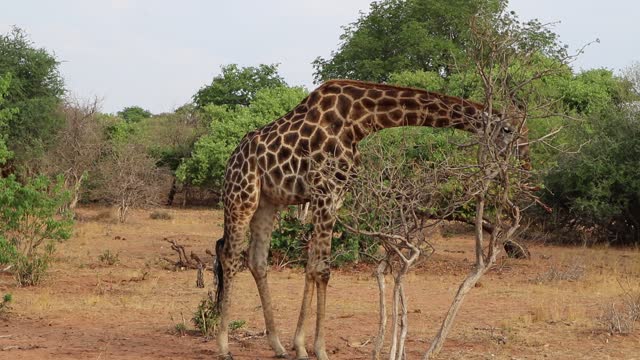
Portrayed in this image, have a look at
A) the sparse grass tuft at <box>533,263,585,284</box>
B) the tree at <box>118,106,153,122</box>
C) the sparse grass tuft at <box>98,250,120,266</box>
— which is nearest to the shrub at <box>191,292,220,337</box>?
the sparse grass tuft at <box>533,263,585,284</box>

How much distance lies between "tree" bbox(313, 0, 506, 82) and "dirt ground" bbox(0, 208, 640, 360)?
902 inches

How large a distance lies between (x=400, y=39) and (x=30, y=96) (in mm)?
18562

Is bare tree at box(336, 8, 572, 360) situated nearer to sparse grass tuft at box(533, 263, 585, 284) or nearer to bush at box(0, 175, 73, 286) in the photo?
→ bush at box(0, 175, 73, 286)

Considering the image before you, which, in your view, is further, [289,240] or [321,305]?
[289,240]

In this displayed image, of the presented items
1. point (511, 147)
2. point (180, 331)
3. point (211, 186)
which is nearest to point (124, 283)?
point (180, 331)

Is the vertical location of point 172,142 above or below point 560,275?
above

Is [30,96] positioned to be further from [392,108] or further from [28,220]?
[392,108]

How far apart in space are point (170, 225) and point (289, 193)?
60.9 feet

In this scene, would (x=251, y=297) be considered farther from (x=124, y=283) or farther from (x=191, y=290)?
(x=124, y=283)

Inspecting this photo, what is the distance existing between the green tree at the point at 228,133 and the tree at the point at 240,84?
11.0 meters

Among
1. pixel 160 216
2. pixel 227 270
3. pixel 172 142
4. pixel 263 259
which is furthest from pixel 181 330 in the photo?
pixel 172 142

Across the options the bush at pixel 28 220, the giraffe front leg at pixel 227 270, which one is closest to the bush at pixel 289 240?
the bush at pixel 28 220

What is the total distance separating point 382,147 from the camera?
7.36 m

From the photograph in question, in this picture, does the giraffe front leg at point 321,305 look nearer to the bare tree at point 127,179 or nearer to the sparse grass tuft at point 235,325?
the sparse grass tuft at point 235,325
